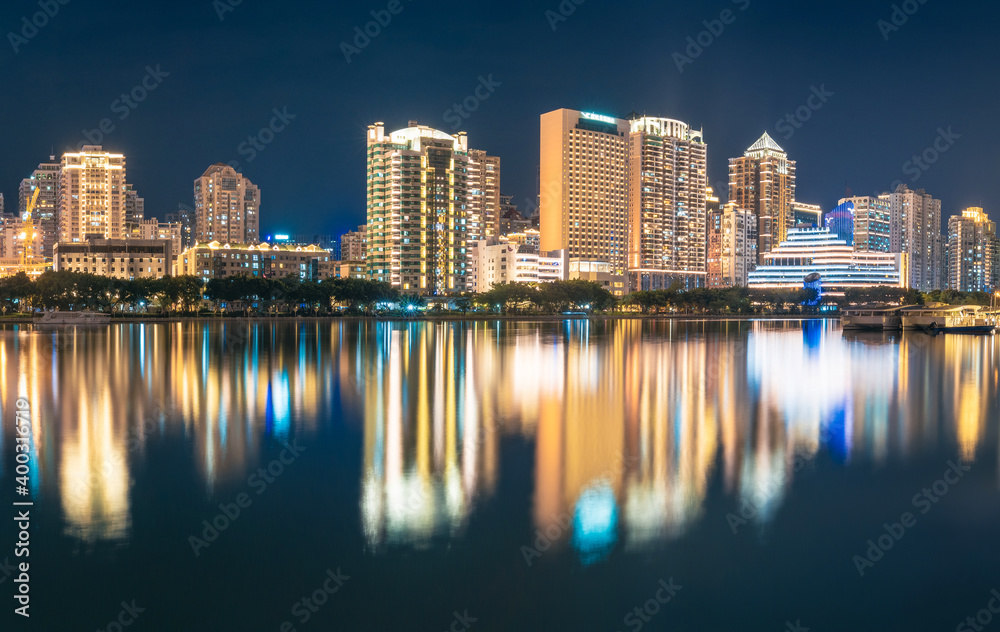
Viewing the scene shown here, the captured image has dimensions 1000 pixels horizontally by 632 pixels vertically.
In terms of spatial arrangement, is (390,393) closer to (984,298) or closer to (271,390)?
(271,390)

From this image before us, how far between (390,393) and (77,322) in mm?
71648

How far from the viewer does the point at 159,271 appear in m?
158

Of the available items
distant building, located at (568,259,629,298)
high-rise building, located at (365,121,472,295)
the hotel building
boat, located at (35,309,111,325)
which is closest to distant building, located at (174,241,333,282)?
high-rise building, located at (365,121,472,295)

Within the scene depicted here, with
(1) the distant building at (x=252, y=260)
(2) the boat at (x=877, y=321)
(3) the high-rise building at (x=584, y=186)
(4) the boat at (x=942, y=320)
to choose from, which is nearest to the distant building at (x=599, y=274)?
(3) the high-rise building at (x=584, y=186)

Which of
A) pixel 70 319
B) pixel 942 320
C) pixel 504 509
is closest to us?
pixel 504 509

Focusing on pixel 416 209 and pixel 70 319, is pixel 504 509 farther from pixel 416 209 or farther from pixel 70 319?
pixel 416 209

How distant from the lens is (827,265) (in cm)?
18562

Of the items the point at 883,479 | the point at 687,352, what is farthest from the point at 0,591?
the point at 687,352

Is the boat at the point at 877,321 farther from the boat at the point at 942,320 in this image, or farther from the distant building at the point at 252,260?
the distant building at the point at 252,260

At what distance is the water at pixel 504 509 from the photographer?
8.31 meters

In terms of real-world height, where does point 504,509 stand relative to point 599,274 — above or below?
below

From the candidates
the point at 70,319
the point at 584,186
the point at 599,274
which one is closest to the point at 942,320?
the point at 70,319

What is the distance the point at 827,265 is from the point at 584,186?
61.1m

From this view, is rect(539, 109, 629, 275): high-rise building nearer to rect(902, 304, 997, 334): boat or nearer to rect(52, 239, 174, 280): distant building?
rect(52, 239, 174, 280): distant building
